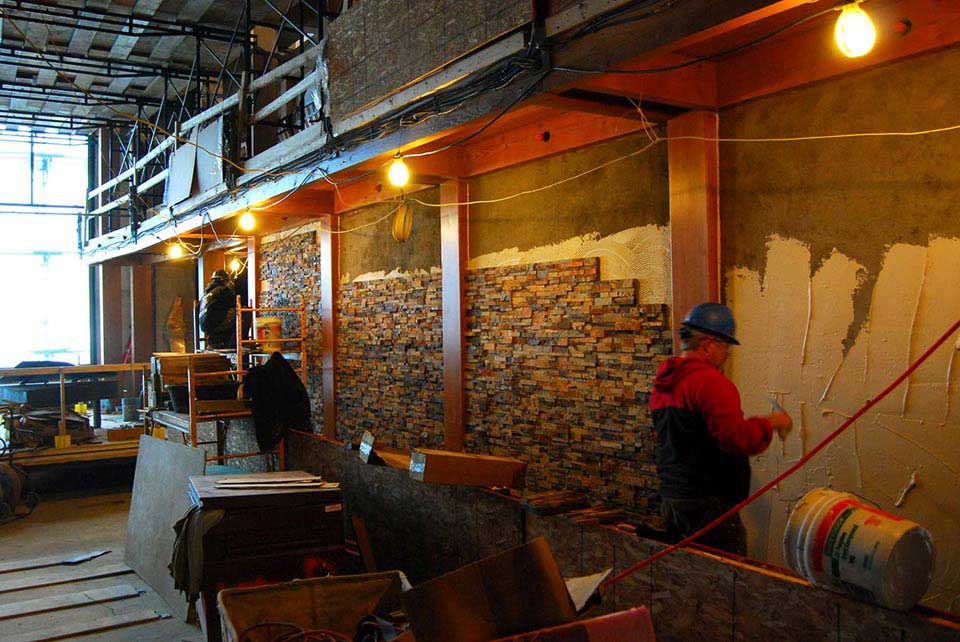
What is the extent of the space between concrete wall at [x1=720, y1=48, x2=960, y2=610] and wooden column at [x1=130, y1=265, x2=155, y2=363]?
43.6ft

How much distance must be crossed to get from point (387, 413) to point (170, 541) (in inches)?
93.3

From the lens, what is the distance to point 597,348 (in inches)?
206

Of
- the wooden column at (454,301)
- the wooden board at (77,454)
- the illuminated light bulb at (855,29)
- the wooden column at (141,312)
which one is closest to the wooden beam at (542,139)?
the wooden column at (454,301)

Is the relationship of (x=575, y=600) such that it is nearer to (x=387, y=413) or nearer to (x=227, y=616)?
(x=227, y=616)

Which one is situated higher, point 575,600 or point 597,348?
point 597,348

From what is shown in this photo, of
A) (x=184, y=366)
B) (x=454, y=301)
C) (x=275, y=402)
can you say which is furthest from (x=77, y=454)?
(x=454, y=301)

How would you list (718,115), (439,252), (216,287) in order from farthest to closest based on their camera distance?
(216,287)
(439,252)
(718,115)

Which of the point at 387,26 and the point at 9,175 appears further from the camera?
the point at 9,175

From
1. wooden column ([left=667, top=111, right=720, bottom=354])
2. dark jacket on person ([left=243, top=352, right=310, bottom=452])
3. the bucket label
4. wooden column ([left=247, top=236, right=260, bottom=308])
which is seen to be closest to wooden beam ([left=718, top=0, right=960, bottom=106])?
wooden column ([left=667, top=111, right=720, bottom=354])

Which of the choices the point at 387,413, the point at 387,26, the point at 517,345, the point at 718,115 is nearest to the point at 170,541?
the point at 387,413

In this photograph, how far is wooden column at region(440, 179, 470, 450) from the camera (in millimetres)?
6469

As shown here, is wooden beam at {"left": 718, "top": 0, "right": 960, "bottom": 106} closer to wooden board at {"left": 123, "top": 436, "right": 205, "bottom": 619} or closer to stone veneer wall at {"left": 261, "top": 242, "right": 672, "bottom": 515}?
stone veneer wall at {"left": 261, "top": 242, "right": 672, "bottom": 515}

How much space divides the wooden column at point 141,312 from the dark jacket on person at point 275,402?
8.66m

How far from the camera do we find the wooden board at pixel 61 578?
6.15 meters
